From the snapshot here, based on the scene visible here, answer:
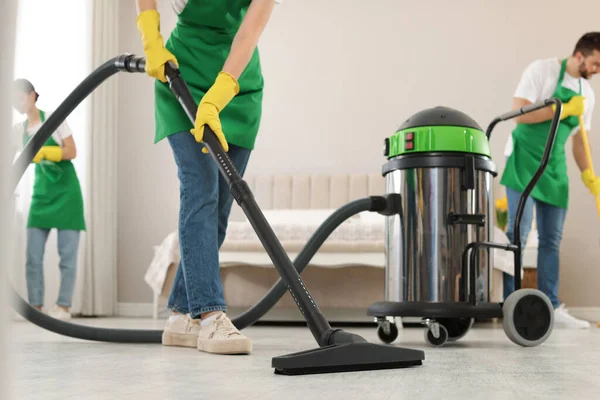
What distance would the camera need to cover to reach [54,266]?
462 centimetres

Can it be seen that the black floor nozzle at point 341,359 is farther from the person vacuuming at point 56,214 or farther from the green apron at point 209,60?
the person vacuuming at point 56,214

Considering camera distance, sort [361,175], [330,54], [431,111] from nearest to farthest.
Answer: [431,111]
[361,175]
[330,54]

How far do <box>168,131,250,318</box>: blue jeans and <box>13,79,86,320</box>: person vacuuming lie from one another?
2.32 m

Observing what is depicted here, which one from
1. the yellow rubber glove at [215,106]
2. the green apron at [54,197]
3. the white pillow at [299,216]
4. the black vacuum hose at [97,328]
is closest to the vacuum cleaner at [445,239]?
the black vacuum hose at [97,328]

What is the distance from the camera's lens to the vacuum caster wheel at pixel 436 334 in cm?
204

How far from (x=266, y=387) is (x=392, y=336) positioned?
1199mm

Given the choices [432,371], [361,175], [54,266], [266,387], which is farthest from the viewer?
[361,175]

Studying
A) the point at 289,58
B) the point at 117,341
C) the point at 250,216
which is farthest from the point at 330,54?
the point at 250,216

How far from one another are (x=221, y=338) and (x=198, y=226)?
276mm

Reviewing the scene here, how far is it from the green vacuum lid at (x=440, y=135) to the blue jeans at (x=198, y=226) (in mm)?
638

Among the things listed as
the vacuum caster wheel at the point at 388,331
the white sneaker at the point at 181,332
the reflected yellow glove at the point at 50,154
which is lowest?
the vacuum caster wheel at the point at 388,331

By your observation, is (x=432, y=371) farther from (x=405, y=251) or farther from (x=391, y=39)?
(x=391, y=39)

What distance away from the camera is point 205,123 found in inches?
62.9

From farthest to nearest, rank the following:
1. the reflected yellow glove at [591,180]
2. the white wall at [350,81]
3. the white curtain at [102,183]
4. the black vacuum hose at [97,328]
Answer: the white wall at [350,81]
the white curtain at [102,183]
the reflected yellow glove at [591,180]
the black vacuum hose at [97,328]
